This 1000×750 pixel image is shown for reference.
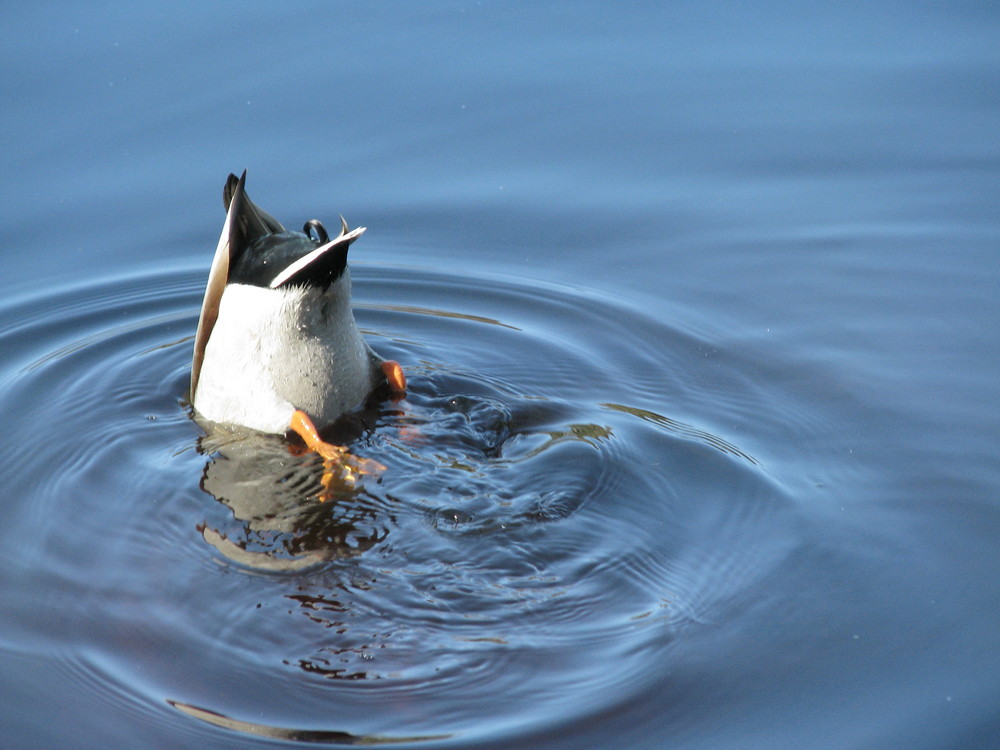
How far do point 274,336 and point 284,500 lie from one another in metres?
0.88

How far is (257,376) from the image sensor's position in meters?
5.87

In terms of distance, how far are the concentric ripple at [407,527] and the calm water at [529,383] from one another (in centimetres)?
2

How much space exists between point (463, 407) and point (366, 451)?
59 cm

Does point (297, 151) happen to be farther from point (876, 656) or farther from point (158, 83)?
point (876, 656)

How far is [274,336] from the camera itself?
5742mm

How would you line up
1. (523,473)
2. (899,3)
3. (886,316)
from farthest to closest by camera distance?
1. (899,3)
2. (886,316)
3. (523,473)

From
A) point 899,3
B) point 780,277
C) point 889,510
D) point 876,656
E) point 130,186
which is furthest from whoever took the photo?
point 899,3

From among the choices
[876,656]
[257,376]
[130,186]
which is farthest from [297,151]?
[876,656]

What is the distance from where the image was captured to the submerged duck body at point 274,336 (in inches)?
223

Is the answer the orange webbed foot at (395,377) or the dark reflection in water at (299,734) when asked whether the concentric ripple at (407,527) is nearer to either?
the dark reflection in water at (299,734)

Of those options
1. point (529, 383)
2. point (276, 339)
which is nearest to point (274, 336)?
point (276, 339)

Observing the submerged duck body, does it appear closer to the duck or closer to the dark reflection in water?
the duck

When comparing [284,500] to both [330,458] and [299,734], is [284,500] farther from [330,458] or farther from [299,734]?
[299,734]

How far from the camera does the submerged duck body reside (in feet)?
18.6
